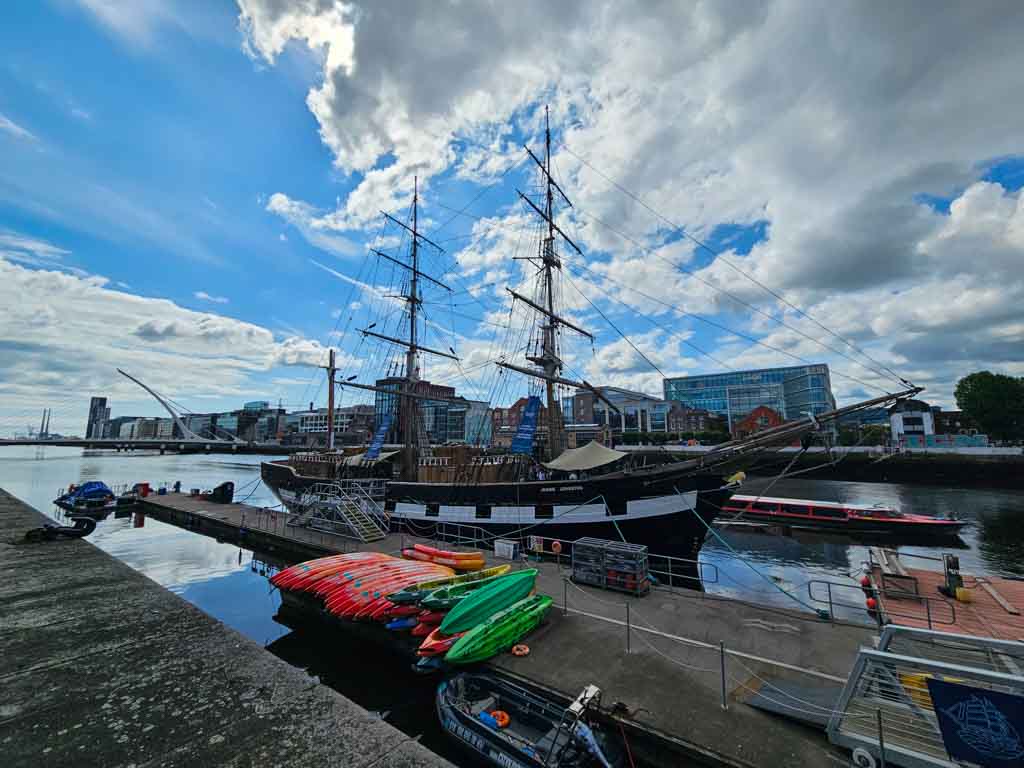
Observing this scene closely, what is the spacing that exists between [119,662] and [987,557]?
33910 mm

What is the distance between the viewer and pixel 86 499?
1265 inches

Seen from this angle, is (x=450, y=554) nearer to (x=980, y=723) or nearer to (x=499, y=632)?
(x=499, y=632)

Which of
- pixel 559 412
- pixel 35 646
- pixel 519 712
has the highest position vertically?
pixel 559 412

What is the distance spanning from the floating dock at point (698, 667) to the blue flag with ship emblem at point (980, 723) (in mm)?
1430

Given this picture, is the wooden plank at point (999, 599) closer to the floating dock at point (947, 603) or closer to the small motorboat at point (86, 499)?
the floating dock at point (947, 603)

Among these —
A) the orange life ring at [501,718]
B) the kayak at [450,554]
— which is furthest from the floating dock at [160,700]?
the kayak at [450,554]

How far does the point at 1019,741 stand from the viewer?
4168 millimetres

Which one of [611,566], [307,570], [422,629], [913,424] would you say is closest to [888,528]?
[611,566]

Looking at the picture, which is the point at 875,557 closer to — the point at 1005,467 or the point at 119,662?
the point at 119,662

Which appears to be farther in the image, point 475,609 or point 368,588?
point 368,588

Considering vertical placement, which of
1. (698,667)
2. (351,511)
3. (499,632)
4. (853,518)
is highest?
(351,511)

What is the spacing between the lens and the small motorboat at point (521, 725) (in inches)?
233

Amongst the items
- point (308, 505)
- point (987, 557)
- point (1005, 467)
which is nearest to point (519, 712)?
point (308, 505)

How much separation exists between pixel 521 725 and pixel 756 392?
12450 cm
